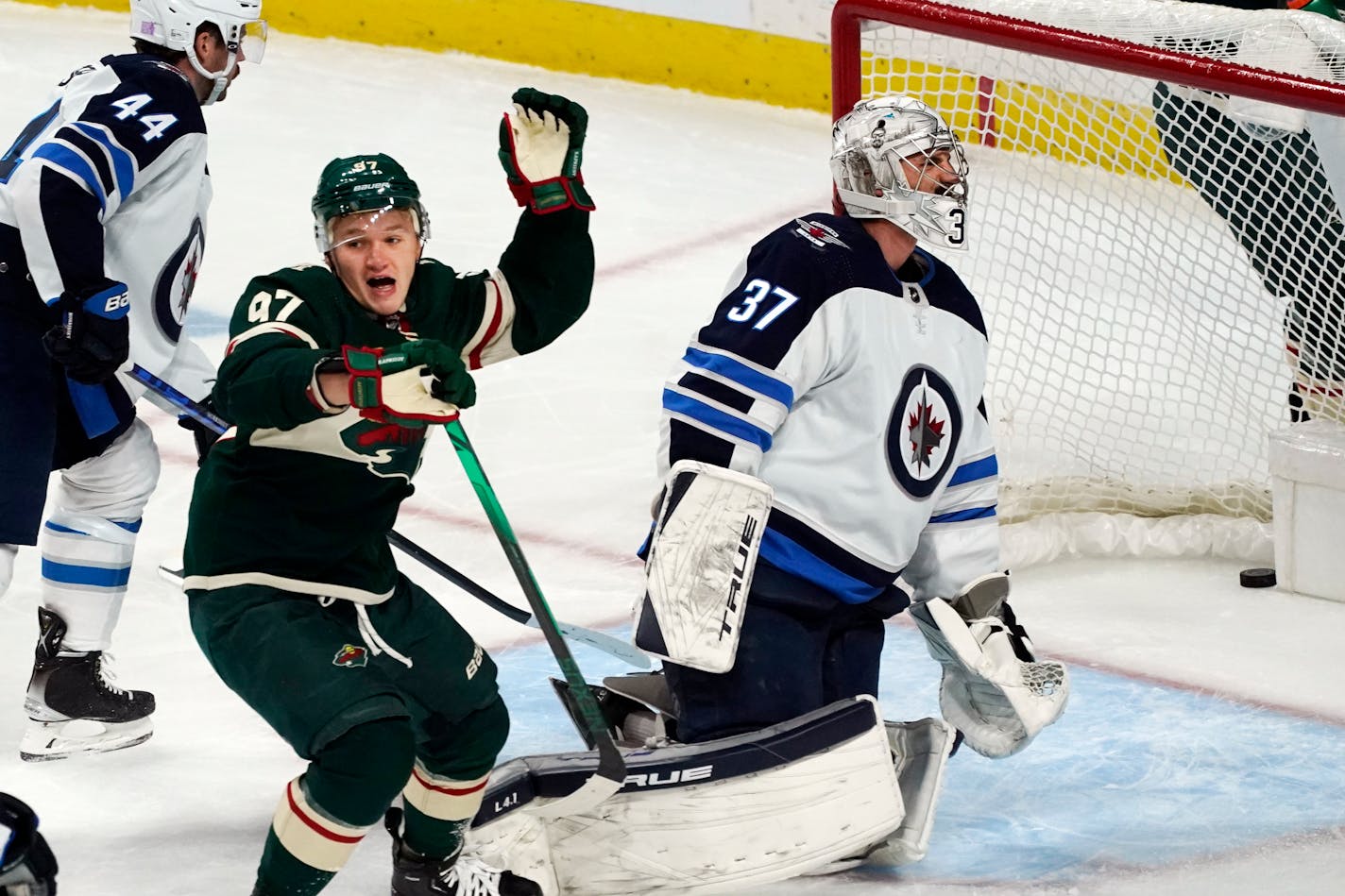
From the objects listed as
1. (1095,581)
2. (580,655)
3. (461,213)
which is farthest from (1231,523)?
(461,213)

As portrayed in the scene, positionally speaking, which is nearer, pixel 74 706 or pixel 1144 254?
pixel 74 706

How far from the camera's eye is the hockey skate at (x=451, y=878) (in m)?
2.50

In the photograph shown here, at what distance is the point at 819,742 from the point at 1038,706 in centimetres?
37

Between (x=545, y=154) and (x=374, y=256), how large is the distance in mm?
330

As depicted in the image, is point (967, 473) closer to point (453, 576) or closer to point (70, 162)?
point (453, 576)

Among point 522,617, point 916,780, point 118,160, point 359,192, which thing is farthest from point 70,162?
point 916,780

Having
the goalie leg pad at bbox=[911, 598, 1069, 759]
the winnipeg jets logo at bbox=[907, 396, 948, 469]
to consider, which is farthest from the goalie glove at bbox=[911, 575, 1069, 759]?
the winnipeg jets logo at bbox=[907, 396, 948, 469]

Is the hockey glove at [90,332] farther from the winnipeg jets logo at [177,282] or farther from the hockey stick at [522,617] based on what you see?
the hockey stick at [522,617]

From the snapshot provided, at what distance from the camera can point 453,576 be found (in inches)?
120

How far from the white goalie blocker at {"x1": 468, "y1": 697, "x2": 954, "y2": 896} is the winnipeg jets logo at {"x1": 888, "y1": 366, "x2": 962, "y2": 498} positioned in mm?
308

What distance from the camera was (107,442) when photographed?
3.09 meters

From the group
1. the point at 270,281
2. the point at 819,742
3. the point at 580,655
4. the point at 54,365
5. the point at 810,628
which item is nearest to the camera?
the point at 270,281

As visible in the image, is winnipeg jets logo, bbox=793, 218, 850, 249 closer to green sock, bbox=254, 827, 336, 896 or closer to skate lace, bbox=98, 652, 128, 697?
green sock, bbox=254, 827, 336, 896

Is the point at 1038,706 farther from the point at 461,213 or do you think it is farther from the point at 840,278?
the point at 461,213
